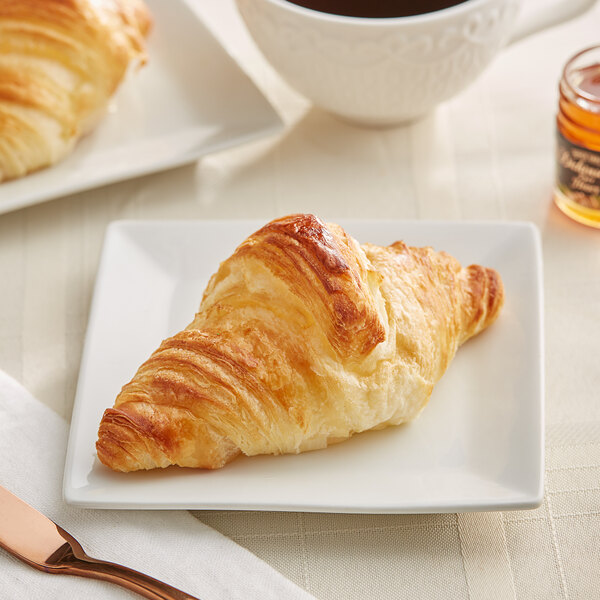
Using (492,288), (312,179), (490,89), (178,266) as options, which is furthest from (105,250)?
(490,89)

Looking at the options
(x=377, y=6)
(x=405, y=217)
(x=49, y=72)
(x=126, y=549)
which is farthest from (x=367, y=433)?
(x=49, y=72)

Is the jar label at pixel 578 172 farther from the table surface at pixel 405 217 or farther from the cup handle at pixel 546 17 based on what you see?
the cup handle at pixel 546 17

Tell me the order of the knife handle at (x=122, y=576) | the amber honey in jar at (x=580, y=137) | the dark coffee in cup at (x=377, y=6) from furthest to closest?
the dark coffee in cup at (x=377, y=6) < the amber honey in jar at (x=580, y=137) < the knife handle at (x=122, y=576)


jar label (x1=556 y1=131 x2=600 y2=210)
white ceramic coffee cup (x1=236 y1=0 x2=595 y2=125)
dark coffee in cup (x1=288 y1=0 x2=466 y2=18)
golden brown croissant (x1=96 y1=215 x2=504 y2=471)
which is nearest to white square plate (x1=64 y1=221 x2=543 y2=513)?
golden brown croissant (x1=96 y1=215 x2=504 y2=471)

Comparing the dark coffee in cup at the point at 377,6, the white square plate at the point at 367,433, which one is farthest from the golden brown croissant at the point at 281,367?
the dark coffee in cup at the point at 377,6

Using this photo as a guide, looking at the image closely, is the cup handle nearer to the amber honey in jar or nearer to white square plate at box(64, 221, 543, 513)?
the amber honey in jar
